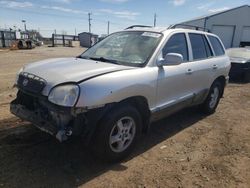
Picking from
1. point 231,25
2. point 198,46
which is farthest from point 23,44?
point 198,46

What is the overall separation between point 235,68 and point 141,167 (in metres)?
9.12

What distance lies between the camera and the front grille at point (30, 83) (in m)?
3.38

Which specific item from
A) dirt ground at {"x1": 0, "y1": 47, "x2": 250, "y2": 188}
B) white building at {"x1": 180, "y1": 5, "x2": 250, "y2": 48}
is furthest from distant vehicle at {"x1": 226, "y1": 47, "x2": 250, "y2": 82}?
white building at {"x1": 180, "y1": 5, "x2": 250, "y2": 48}

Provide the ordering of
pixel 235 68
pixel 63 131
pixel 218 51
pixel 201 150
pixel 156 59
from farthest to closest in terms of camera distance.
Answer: pixel 235 68 → pixel 218 51 → pixel 201 150 → pixel 156 59 → pixel 63 131

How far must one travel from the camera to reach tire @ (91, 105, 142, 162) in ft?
11.0

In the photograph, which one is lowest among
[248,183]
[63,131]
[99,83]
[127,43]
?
[248,183]

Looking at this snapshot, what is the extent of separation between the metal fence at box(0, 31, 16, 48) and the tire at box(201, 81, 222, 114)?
25.0 meters

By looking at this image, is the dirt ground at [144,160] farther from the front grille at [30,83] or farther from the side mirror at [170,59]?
the side mirror at [170,59]

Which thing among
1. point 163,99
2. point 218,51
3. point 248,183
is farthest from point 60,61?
point 218,51

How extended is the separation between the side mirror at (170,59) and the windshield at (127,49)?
0.20 m

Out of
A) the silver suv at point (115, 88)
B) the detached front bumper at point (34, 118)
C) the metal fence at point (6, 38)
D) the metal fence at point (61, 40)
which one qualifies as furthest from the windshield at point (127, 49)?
the metal fence at point (61, 40)

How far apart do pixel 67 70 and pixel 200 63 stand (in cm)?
278

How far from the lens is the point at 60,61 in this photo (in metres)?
4.17

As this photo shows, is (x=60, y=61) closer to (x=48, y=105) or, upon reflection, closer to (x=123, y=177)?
(x=48, y=105)
